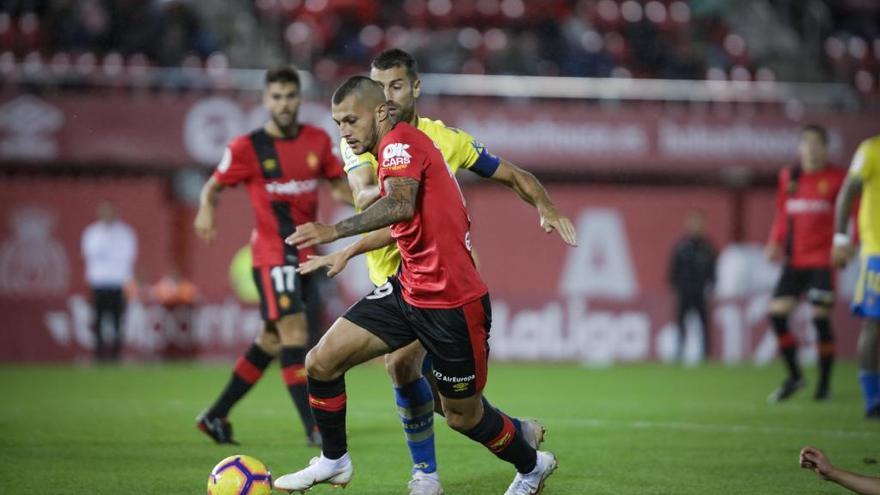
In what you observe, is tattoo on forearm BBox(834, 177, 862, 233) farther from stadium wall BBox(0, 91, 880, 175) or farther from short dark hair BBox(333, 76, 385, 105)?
stadium wall BBox(0, 91, 880, 175)

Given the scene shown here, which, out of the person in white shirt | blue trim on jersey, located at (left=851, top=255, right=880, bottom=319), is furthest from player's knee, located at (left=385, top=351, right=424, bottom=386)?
the person in white shirt

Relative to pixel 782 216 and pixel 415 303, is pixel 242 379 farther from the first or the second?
pixel 782 216

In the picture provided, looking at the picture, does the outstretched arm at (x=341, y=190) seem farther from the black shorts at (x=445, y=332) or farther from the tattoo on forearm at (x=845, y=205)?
the tattoo on forearm at (x=845, y=205)

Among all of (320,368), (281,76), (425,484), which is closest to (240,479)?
(320,368)

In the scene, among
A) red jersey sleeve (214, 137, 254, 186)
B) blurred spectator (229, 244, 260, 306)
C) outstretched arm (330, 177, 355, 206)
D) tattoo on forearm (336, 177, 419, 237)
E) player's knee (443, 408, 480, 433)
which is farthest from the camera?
blurred spectator (229, 244, 260, 306)

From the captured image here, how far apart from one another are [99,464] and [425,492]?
2.45 metres

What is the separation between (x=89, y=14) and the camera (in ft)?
64.7

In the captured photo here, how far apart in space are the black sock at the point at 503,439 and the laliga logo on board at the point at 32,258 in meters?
14.1

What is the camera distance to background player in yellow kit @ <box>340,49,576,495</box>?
671 centimetres

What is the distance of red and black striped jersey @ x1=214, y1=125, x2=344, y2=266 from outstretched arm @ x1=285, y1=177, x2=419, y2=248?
330 centimetres

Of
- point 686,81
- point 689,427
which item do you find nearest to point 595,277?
point 686,81

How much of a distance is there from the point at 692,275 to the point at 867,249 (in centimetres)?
873

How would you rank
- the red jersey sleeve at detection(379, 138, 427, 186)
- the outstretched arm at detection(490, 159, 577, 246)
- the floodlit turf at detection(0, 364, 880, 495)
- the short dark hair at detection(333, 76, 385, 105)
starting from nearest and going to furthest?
the red jersey sleeve at detection(379, 138, 427, 186) < the short dark hair at detection(333, 76, 385, 105) < the outstretched arm at detection(490, 159, 577, 246) < the floodlit turf at detection(0, 364, 880, 495)

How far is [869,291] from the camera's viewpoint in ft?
34.1
